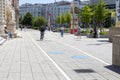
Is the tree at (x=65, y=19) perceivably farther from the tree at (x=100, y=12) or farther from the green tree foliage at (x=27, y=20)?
the tree at (x=100, y=12)

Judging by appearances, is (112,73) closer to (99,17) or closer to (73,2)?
(99,17)

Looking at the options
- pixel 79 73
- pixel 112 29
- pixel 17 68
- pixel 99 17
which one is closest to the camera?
pixel 79 73

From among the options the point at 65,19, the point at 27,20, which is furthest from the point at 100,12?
the point at 27,20

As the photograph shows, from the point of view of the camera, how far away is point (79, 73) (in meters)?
12.9

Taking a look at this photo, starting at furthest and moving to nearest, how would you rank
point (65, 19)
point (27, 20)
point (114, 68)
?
point (27, 20) < point (65, 19) < point (114, 68)

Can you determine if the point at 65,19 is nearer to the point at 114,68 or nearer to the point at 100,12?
the point at 100,12

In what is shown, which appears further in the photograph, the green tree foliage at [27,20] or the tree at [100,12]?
the green tree foliage at [27,20]

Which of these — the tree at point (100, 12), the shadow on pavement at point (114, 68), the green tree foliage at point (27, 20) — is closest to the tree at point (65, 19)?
the green tree foliage at point (27, 20)

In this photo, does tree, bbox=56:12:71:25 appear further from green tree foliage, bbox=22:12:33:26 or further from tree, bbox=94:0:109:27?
tree, bbox=94:0:109:27

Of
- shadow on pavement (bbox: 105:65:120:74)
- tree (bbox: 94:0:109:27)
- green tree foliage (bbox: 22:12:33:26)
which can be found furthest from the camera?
green tree foliage (bbox: 22:12:33:26)

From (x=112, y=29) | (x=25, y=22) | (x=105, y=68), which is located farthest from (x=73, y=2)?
(x=25, y=22)

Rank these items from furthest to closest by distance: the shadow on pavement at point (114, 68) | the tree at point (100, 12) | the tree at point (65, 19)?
the tree at point (65, 19) < the tree at point (100, 12) < the shadow on pavement at point (114, 68)

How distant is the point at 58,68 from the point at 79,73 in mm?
1535

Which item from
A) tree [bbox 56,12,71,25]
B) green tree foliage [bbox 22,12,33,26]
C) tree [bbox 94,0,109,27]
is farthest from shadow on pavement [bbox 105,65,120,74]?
green tree foliage [bbox 22,12,33,26]
